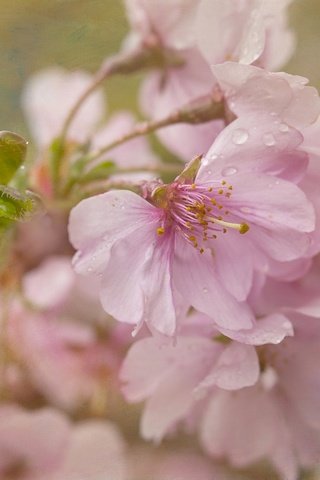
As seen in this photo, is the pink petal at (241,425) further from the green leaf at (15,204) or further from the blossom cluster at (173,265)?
the green leaf at (15,204)

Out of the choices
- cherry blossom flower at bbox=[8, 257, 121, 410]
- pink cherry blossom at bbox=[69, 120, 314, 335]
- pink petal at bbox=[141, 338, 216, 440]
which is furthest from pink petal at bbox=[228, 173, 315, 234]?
cherry blossom flower at bbox=[8, 257, 121, 410]

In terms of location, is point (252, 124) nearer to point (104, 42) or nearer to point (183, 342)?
point (183, 342)

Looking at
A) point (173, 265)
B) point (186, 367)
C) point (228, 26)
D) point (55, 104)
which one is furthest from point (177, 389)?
point (55, 104)

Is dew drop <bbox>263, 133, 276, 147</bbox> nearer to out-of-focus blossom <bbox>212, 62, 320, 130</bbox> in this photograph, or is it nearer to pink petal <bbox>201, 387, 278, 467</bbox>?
out-of-focus blossom <bbox>212, 62, 320, 130</bbox>

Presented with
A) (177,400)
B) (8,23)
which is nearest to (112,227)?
(177,400)

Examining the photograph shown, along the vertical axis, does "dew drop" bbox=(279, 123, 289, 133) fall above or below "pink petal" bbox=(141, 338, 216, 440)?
above

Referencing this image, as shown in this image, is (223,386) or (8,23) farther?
(8,23)

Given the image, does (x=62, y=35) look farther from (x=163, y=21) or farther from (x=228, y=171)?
(x=228, y=171)
